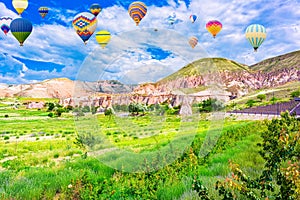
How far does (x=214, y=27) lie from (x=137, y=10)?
1577 cm

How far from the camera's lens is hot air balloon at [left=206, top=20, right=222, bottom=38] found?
47812mm

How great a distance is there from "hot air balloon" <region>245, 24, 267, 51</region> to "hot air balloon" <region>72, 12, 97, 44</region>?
821 inches

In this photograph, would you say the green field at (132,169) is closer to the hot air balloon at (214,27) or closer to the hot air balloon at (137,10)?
the hot air balloon at (137,10)

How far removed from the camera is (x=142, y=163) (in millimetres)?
8875

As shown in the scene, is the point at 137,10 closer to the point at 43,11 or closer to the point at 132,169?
the point at 43,11

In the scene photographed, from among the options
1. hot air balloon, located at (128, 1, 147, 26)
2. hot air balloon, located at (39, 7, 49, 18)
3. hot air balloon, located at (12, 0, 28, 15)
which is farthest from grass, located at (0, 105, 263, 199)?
hot air balloon, located at (39, 7, 49, 18)

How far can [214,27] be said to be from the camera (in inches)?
1889

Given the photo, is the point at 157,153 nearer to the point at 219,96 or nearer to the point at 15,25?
the point at 219,96

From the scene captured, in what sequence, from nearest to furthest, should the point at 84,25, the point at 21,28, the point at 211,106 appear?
the point at 211,106 < the point at 84,25 < the point at 21,28

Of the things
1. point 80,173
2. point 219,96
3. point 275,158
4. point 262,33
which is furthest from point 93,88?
point 262,33

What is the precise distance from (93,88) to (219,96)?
5593 mm

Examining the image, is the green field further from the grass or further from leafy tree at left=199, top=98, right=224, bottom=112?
leafy tree at left=199, top=98, right=224, bottom=112

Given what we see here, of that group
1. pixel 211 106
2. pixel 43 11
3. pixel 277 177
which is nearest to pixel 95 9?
pixel 43 11

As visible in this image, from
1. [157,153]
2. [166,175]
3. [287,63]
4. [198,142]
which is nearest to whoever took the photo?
[166,175]
